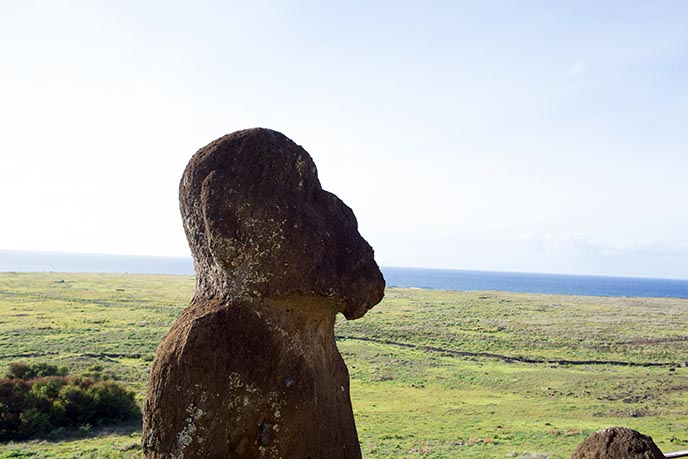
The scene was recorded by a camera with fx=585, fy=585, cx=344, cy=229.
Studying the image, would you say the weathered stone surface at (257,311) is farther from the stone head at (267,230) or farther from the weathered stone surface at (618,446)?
the weathered stone surface at (618,446)

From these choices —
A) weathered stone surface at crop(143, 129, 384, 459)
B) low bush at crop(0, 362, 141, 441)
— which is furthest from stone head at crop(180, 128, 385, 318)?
low bush at crop(0, 362, 141, 441)

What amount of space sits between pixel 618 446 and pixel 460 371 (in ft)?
85.4

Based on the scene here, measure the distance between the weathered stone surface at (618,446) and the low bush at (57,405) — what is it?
15882mm

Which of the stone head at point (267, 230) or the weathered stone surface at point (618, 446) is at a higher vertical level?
the stone head at point (267, 230)

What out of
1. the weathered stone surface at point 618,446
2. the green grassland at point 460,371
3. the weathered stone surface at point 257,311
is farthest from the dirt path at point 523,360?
the weathered stone surface at point 257,311

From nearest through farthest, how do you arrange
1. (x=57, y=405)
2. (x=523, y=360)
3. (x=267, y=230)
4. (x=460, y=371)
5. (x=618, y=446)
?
(x=267, y=230) → (x=618, y=446) → (x=57, y=405) → (x=460, y=371) → (x=523, y=360)

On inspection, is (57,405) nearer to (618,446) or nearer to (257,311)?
(257,311)

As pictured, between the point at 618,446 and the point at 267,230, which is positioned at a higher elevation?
the point at 267,230

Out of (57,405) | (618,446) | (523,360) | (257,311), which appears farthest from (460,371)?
(257,311)

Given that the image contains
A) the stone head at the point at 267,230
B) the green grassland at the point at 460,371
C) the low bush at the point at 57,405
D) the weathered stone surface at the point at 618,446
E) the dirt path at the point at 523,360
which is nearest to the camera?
the stone head at the point at 267,230

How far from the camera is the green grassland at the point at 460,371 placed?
57.6 feet

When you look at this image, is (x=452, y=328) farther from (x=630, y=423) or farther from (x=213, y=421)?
(x=213, y=421)

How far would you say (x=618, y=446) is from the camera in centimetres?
694

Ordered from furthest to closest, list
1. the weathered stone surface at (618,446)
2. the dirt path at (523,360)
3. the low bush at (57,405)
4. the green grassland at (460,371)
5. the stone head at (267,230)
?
the dirt path at (523,360)
the green grassland at (460,371)
the low bush at (57,405)
the weathered stone surface at (618,446)
the stone head at (267,230)
